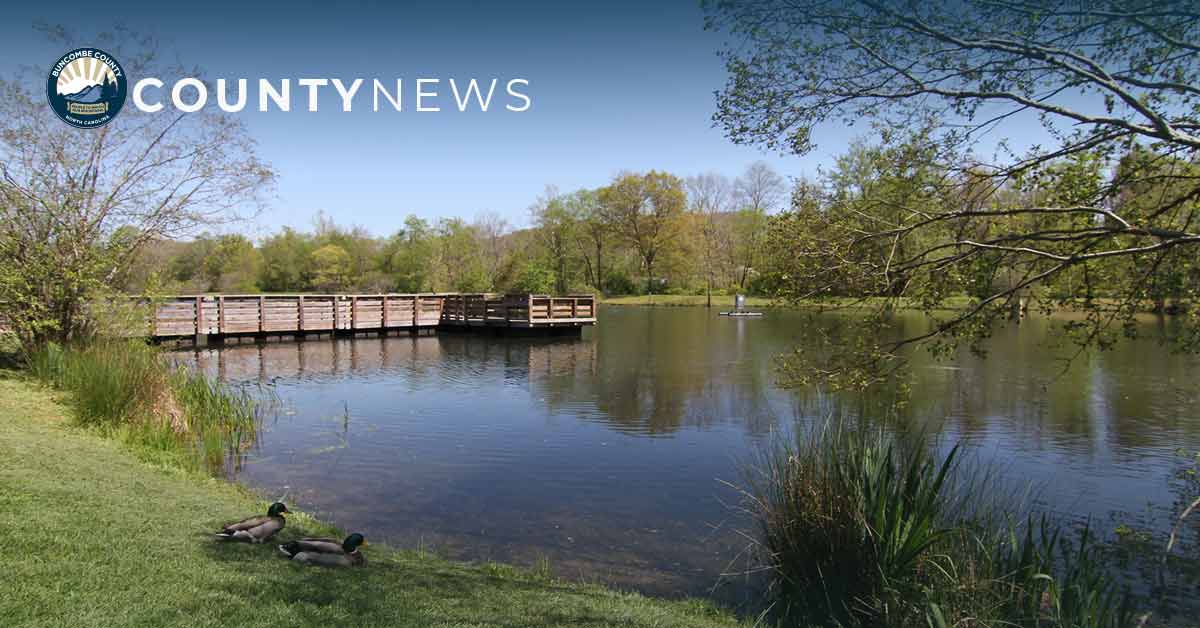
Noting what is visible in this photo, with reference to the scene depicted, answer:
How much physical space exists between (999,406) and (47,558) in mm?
14764

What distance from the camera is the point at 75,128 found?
1212cm

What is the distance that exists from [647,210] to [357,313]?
137ft

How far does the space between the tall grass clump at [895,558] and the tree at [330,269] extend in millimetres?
62926

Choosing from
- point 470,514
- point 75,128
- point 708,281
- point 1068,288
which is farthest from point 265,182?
point 708,281

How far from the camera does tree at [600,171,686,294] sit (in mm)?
65875

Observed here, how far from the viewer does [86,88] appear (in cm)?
1277

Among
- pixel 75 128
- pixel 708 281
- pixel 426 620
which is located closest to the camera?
pixel 426 620

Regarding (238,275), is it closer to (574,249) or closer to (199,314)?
(574,249)

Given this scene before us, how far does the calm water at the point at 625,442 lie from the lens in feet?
23.1

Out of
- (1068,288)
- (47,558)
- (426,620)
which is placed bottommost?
(426,620)

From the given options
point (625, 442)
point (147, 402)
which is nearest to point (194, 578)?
point (147, 402)

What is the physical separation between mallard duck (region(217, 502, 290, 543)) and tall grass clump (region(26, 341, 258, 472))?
3.47 meters

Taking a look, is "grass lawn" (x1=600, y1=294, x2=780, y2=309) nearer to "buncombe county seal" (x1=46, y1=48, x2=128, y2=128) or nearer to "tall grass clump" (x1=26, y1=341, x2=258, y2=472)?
"buncombe county seal" (x1=46, y1=48, x2=128, y2=128)

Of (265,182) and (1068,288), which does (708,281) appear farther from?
(1068,288)
